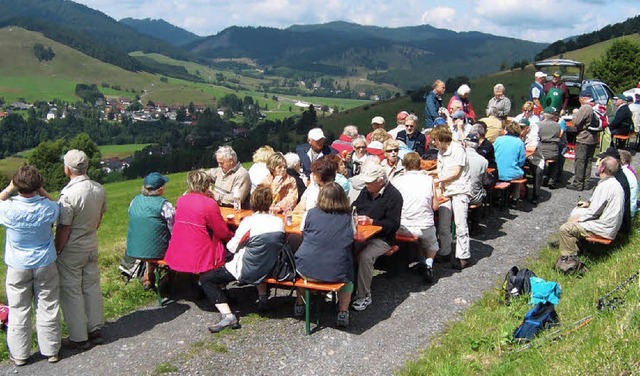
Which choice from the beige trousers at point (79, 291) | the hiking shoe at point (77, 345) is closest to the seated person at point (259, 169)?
the beige trousers at point (79, 291)

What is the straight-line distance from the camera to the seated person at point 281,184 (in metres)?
8.56

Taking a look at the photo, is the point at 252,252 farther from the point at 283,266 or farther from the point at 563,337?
the point at 563,337

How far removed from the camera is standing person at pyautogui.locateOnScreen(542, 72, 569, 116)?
54.7 feet

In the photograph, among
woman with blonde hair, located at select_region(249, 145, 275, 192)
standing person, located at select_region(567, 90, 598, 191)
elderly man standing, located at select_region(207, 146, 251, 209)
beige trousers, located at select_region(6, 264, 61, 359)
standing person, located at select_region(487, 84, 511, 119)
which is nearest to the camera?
beige trousers, located at select_region(6, 264, 61, 359)

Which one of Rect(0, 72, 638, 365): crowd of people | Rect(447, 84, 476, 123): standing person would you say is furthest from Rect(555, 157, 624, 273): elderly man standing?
Rect(447, 84, 476, 123): standing person

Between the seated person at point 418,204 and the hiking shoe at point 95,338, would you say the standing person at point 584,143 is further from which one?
the hiking shoe at point 95,338

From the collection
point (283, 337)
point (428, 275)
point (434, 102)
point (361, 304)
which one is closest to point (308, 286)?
point (283, 337)

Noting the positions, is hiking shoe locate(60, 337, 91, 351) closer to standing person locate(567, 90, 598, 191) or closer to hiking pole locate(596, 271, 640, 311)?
hiking pole locate(596, 271, 640, 311)

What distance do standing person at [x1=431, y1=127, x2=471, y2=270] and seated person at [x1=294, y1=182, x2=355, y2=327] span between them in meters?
2.76

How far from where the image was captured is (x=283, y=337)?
21.9 ft

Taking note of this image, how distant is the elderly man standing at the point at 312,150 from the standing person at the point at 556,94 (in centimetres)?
964

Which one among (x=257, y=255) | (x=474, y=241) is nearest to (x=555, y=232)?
(x=474, y=241)

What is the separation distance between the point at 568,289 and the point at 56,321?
6.38m

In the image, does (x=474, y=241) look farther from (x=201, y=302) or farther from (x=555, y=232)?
(x=201, y=302)
